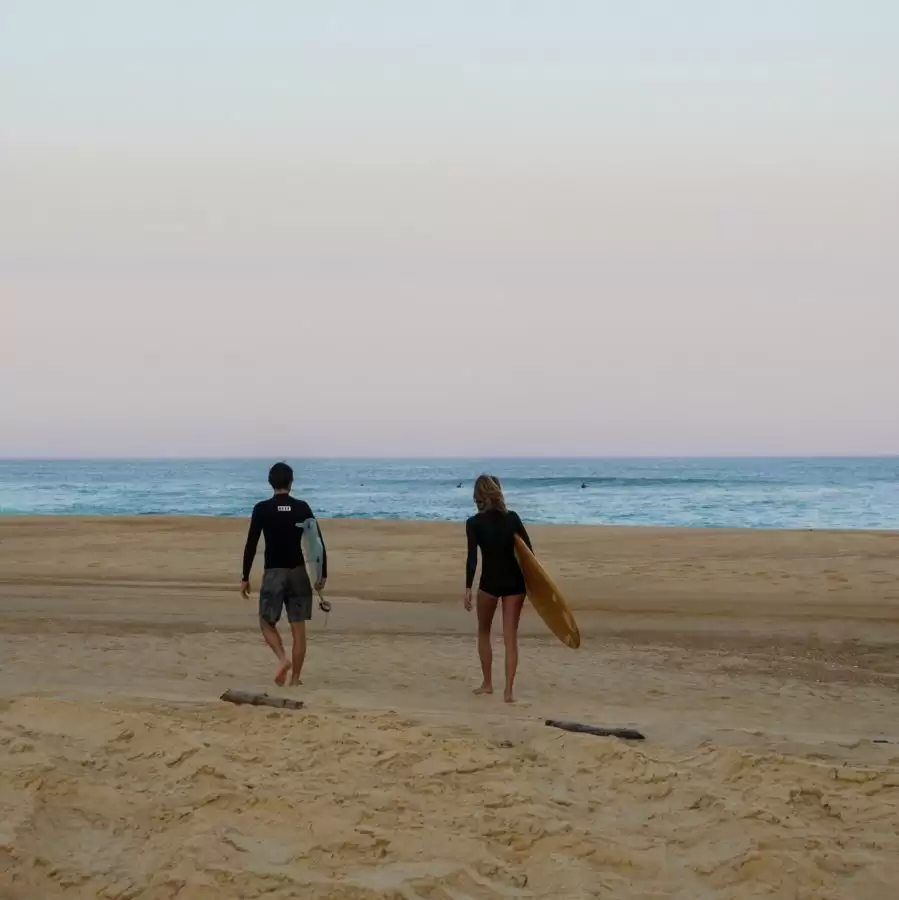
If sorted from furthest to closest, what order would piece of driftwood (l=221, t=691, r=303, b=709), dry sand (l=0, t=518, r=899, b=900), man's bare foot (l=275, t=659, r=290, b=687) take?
1. man's bare foot (l=275, t=659, r=290, b=687)
2. piece of driftwood (l=221, t=691, r=303, b=709)
3. dry sand (l=0, t=518, r=899, b=900)

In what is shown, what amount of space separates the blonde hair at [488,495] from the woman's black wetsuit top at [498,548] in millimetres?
47

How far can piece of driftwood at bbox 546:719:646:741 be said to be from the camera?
21.1ft

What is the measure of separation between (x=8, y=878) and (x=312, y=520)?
4159mm

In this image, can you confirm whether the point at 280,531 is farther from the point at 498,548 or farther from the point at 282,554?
the point at 498,548

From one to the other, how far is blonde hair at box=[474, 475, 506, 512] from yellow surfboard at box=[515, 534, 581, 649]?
31 cm

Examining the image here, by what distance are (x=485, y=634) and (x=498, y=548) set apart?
0.86m

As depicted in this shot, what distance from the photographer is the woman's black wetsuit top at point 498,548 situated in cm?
802

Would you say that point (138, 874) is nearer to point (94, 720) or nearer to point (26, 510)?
point (94, 720)

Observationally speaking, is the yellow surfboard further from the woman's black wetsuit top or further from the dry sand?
the dry sand

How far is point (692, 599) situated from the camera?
14.9 m

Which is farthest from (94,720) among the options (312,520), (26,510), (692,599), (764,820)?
(26,510)

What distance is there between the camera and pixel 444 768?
5.57 meters

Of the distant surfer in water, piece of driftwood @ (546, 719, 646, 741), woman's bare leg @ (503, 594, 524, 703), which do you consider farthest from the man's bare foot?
piece of driftwood @ (546, 719, 646, 741)

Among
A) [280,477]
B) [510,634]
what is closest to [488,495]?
[510,634]
